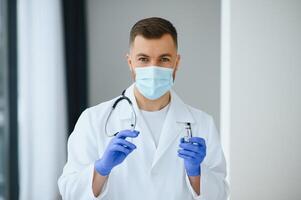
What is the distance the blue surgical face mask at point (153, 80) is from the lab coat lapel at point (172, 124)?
113 millimetres

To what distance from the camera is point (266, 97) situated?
87.0 inches

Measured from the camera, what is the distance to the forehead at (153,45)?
1.28m

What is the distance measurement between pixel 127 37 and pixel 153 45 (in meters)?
1.87

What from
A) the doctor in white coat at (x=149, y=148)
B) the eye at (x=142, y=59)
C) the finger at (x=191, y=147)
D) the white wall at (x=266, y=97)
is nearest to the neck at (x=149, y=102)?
the doctor in white coat at (x=149, y=148)

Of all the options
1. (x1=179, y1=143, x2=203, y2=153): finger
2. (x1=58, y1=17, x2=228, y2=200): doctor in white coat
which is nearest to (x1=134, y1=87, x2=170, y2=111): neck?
(x1=58, y1=17, x2=228, y2=200): doctor in white coat

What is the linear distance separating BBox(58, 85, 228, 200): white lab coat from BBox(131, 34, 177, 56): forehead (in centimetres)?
26

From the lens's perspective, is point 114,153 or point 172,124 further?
point 172,124

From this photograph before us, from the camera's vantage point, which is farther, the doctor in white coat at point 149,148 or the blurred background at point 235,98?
the blurred background at point 235,98

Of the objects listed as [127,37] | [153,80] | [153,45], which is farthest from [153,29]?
[127,37]

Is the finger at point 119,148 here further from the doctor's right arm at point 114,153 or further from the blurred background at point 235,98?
the blurred background at point 235,98

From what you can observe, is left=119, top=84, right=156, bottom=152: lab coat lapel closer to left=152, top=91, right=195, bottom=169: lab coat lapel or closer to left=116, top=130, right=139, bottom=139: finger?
left=152, top=91, right=195, bottom=169: lab coat lapel

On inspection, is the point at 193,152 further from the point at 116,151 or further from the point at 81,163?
the point at 81,163

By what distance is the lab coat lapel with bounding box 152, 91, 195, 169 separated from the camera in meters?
1.36

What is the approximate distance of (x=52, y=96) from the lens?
95.4 inches
